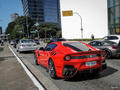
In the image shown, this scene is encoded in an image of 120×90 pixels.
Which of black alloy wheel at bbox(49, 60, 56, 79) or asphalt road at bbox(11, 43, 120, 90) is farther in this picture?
black alloy wheel at bbox(49, 60, 56, 79)

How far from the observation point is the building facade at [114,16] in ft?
104

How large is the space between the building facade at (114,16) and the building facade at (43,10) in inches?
3263

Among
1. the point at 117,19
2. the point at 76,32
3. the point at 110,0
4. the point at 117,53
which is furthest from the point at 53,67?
the point at 76,32

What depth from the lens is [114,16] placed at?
33188 mm

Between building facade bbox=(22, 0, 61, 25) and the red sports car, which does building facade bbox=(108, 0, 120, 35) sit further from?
building facade bbox=(22, 0, 61, 25)

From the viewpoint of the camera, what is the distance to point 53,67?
5000mm

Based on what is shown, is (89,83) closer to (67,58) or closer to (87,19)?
(67,58)

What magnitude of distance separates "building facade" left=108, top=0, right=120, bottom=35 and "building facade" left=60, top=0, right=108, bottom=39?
6.79ft

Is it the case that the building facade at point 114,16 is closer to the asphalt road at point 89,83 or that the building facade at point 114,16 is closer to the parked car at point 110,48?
the parked car at point 110,48

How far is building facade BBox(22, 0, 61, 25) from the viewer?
11244cm

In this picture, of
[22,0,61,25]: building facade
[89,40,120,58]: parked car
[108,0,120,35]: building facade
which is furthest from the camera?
[22,0,61,25]: building facade

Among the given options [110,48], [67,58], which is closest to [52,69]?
[67,58]

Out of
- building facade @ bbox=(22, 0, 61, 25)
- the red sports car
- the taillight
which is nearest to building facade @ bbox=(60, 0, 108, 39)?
the red sports car

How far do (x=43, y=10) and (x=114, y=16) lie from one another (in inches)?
3629
